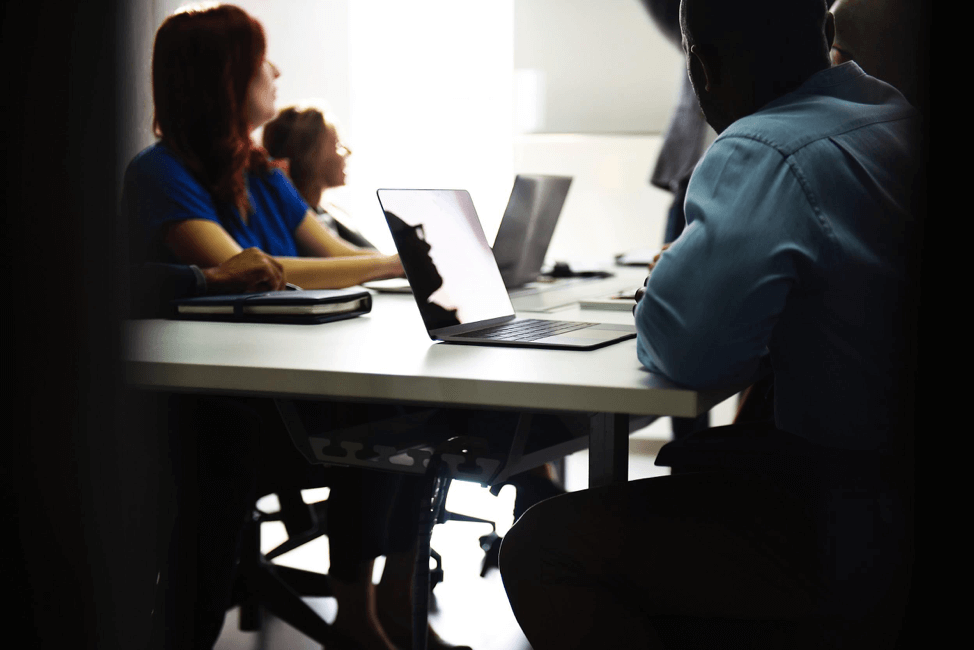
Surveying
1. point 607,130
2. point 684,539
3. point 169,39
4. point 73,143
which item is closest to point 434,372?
point 684,539

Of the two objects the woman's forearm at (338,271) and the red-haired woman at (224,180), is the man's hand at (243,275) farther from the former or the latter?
the woman's forearm at (338,271)

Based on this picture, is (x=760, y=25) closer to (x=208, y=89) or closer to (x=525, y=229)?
(x=525, y=229)

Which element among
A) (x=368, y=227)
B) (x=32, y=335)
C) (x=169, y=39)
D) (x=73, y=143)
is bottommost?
(x=368, y=227)

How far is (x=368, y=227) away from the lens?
4922 millimetres

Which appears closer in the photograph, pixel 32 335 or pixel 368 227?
pixel 32 335

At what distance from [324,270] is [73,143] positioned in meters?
1.23

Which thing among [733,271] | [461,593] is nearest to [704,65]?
[733,271]

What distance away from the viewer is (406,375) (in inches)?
35.5

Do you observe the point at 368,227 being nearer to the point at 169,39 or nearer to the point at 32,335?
the point at 169,39

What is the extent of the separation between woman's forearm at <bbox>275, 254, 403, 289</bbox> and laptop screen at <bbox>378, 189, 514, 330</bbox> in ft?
1.53

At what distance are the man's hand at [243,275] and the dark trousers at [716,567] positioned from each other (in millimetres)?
697

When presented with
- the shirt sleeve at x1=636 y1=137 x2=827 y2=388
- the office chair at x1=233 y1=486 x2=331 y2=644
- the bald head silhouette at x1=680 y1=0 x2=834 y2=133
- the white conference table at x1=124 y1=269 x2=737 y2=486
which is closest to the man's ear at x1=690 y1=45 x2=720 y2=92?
the bald head silhouette at x1=680 y1=0 x2=834 y2=133

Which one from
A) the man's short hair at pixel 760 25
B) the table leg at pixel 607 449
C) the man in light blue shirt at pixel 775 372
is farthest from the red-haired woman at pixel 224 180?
the man's short hair at pixel 760 25

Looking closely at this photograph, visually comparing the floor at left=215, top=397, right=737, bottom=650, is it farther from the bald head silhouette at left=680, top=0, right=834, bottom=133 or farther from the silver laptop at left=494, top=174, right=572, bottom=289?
the bald head silhouette at left=680, top=0, right=834, bottom=133
